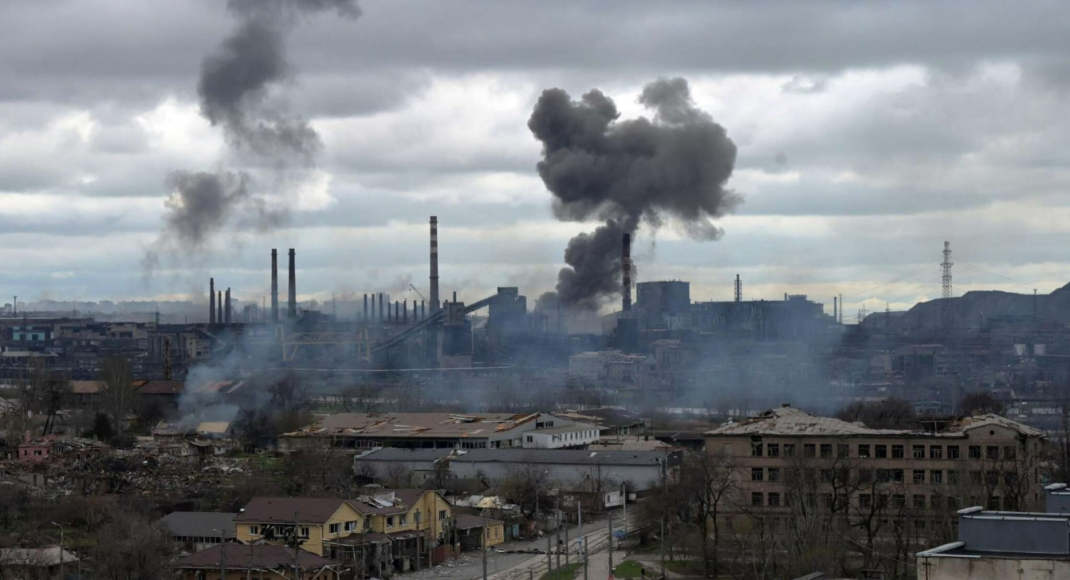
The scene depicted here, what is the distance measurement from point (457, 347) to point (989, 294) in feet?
203

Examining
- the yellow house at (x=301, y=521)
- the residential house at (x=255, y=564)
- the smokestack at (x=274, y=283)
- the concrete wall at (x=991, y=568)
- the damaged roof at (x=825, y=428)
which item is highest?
the smokestack at (x=274, y=283)

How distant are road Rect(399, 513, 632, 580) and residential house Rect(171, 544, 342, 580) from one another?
2.06m

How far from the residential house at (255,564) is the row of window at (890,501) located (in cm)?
911

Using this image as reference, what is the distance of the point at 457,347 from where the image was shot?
9575cm

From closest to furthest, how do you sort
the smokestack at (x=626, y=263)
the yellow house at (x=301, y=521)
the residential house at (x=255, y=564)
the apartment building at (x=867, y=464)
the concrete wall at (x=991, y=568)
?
the concrete wall at (x=991, y=568) < the residential house at (x=255, y=564) < the yellow house at (x=301, y=521) < the apartment building at (x=867, y=464) < the smokestack at (x=626, y=263)

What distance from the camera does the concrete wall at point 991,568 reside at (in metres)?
10.7

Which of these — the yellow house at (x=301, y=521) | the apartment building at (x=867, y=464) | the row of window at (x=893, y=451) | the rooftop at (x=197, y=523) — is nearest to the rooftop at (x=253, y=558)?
the yellow house at (x=301, y=521)

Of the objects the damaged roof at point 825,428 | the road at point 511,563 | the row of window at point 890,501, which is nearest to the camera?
the road at point 511,563

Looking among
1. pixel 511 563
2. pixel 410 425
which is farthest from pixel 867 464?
pixel 410 425

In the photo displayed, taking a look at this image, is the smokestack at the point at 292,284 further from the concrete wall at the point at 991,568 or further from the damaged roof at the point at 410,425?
the concrete wall at the point at 991,568

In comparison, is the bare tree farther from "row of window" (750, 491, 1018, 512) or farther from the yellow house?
"row of window" (750, 491, 1018, 512)

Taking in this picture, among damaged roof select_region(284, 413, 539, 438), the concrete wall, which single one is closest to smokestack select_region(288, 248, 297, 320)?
damaged roof select_region(284, 413, 539, 438)

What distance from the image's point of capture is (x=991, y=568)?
35.2 ft

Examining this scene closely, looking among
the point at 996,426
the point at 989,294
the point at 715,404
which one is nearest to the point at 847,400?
the point at 715,404
